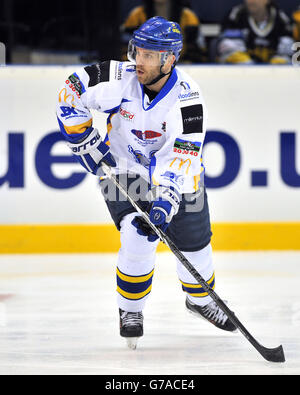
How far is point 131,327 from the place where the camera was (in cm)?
329

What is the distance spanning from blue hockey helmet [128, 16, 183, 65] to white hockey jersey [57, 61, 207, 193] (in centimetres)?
13

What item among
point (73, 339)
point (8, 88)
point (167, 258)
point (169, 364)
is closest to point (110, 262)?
point (167, 258)

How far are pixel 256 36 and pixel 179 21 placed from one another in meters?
0.47

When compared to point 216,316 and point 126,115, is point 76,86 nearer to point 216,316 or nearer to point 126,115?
point 126,115

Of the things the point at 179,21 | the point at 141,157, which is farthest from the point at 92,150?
the point at 179,21

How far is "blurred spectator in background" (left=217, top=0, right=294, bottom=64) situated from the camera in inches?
203

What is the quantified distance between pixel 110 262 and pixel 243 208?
32.6 inches

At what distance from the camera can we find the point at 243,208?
5.04 metres

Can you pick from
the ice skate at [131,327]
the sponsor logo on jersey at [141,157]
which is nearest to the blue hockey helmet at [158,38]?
the sponsor logo on jersey at [141,157]

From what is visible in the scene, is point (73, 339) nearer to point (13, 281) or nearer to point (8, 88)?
point (13, 281)

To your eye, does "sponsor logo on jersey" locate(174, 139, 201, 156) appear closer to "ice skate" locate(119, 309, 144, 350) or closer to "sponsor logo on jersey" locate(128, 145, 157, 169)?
"sponsor logo on jersey" locate(128, 145, 157, 169)

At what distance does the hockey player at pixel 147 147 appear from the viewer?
3090 millimetres

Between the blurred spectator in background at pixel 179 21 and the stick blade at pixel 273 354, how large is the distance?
243 centimetres

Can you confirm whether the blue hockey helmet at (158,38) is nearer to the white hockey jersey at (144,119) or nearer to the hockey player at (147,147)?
the hockey player at (147,147)
